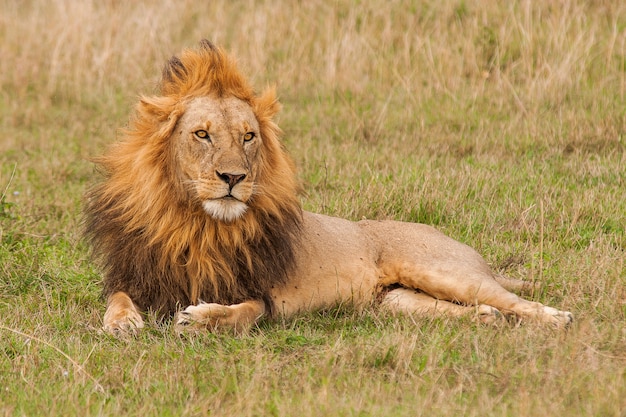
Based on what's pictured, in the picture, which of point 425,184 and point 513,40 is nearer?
point 425,184

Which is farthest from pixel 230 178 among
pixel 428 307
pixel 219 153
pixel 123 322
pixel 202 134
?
pixel 428 307

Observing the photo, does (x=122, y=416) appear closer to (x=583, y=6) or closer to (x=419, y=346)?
(x=419, y=346)

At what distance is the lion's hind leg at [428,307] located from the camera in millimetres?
4707

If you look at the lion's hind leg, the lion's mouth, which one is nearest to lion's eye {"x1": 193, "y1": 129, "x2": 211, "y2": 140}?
the lion's mouth

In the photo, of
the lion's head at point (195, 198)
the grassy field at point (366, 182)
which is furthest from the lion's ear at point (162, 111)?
the grassy field at point (366, 182)

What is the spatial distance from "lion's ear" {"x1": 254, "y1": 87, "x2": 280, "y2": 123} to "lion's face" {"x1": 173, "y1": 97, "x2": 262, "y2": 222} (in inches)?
3.5

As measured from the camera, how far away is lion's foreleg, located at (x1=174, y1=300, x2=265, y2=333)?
14.4 feet

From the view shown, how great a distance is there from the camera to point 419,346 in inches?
166

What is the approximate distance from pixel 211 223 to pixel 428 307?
3.76 feet

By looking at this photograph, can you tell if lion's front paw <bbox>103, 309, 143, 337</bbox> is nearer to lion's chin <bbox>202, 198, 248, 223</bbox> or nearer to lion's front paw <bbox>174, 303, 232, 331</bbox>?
lion's front paw <bbox>174, 303, 232, 331</bbox>

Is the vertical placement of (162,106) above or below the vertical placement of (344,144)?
above

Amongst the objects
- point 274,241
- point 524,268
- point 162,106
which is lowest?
point 524,268

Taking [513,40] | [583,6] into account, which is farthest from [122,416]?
[583,6]

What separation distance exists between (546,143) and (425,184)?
1.57 meters
